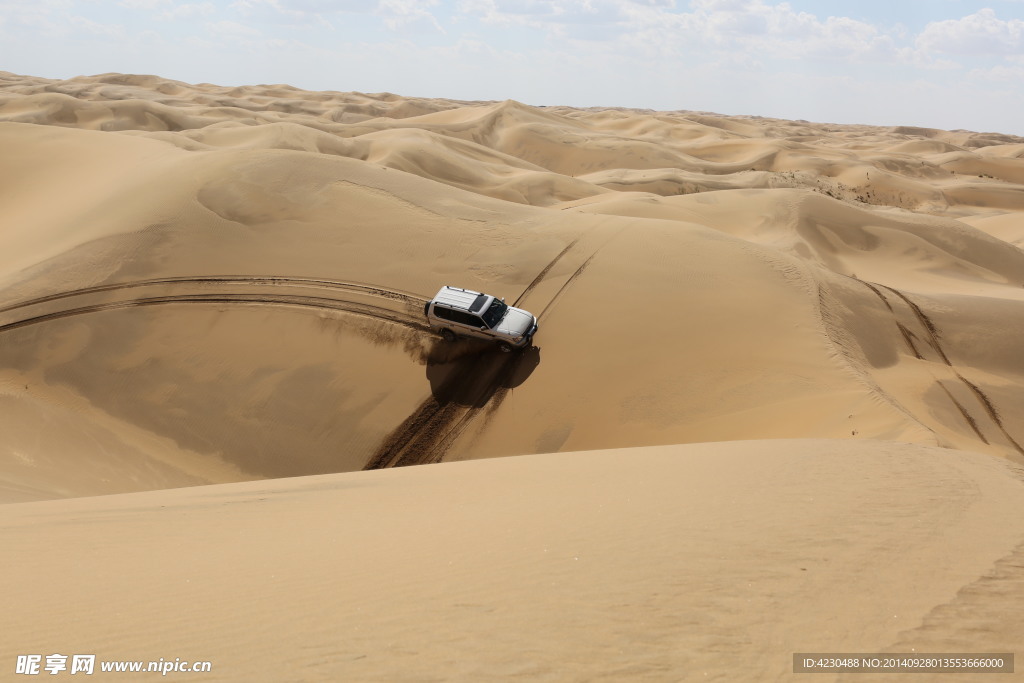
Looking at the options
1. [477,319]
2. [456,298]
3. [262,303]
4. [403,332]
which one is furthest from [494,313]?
[262,303]

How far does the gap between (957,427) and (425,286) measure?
11.1 metres

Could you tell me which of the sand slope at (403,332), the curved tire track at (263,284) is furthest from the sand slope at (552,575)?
the curved tire track at (263,284)

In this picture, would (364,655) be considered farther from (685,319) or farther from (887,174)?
(887,174)

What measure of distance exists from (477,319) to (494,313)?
503 millimetres

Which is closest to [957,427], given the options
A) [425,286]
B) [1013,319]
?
[1013,319]

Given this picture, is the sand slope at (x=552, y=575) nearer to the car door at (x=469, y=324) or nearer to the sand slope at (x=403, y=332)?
the sand slope at (x=403, y=332)

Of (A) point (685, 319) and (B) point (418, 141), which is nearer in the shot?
(A) point (685, 319)

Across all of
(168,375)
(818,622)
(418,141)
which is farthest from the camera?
(418,141)

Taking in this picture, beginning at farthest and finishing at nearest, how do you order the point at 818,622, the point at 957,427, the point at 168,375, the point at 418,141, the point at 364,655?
the point at 418,141 → the point at 168,375 → the point at 957,427 → the point at 818,622 → the point at 364,655

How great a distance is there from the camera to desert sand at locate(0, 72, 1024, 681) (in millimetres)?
4664

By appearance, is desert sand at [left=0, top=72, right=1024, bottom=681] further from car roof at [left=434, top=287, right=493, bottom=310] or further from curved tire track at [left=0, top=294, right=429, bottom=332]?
car roof at [left=434, top=287, right=493, bottom=310]

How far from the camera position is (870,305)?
1630cm

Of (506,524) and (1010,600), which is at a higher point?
(1010,600)

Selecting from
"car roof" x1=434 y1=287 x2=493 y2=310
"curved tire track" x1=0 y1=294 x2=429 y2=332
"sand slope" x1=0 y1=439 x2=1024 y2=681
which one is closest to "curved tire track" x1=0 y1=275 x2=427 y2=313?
"curved tire track" x1=0 y1=294 x2=429 y2=332
